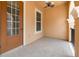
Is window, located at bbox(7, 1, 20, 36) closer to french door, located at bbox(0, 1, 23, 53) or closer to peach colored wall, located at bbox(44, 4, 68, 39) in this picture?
french door, located at bbox(0, 1, 23, 53)

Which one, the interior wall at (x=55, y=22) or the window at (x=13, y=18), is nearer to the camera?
the window at (x=13, y=18)

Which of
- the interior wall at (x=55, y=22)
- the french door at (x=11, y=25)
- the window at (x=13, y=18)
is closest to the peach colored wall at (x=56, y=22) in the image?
the interior wall at (x=55, y=22)

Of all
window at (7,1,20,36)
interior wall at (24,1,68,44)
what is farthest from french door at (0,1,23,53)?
interior wall at (24,1,68,44)

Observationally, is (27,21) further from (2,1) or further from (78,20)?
(78,20)

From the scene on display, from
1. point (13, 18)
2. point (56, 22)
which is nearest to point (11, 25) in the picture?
point (13, 18)

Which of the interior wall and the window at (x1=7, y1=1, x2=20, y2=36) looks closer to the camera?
the window at (x1=7, y1=1, x2=20, y2=36)

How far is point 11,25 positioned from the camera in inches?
189

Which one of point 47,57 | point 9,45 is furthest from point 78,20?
point 9,45

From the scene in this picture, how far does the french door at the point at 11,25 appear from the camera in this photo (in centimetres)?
427

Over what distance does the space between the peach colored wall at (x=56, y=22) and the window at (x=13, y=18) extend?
4754mm

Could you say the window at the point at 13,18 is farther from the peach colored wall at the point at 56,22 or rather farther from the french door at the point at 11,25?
the peach colored wall at the point at 56,22

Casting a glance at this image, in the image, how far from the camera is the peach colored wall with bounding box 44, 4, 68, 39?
367 inches

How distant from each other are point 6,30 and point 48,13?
6.05m

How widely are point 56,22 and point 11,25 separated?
544 cm
